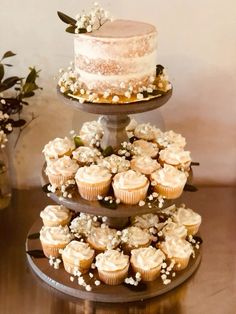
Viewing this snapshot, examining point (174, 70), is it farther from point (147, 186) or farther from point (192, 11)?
point (147, 186)

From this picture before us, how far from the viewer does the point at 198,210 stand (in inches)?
54.7

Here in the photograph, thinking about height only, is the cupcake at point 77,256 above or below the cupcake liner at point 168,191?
below

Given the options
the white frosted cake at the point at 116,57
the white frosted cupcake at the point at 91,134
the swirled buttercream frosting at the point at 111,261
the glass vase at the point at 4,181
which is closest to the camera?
the white frosted cake at the point at 116,57

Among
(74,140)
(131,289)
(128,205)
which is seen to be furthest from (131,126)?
(131,289)

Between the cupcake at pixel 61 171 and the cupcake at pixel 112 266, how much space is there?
17 centimetres

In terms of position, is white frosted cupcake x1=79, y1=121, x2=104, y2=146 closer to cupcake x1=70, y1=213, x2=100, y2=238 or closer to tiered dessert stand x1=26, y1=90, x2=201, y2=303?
tiered dessert stand x1=26, y1=90, x2=201, y2=303

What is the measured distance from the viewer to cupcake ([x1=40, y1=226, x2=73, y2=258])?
1.10 m

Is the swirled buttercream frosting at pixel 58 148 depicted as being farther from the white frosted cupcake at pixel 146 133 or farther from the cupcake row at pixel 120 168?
the white frosted cupcake at pixel 146 133

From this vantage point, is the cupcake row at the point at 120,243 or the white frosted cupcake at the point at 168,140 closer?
the cupcake row at the point at 120,243

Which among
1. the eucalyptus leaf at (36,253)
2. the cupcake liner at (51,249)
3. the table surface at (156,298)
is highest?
the cupcake liner at (51,249)

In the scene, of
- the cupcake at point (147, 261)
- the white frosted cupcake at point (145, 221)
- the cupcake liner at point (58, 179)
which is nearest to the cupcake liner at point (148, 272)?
the cupcake at point (147, 261)

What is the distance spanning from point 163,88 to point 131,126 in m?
0.23

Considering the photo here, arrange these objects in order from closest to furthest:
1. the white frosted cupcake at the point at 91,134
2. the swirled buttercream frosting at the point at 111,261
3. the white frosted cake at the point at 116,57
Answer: the white frosted cake at the point at 116,57 → the swirled buttercream frosting at the point at 111,261 → the white frosted cupcake at the point at 91,134

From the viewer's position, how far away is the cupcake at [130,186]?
0.99 m
